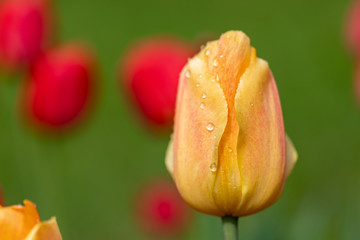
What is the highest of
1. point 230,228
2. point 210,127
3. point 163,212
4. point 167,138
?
point 210,127

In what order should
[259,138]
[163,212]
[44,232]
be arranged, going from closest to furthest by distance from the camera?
1. [44,232]
2. [259,138]
3. [163,212]

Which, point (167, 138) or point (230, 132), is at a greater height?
point (230, 132)

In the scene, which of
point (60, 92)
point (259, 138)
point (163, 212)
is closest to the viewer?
point (259, 138)

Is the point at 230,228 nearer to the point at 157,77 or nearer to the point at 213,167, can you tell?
the point at 213,167

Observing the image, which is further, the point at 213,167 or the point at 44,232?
the point at 213,167

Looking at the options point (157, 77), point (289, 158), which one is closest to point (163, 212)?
point (157, 77)

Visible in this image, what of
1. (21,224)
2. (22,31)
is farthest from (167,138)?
(21,224)

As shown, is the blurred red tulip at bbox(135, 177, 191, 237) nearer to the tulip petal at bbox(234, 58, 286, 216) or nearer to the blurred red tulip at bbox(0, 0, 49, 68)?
the blurred red tulip at bbox(0, 0, 49, 68)
